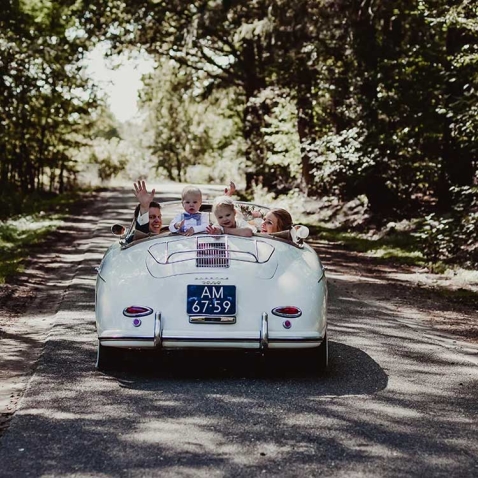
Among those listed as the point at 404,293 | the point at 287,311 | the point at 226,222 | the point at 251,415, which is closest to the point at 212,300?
the point at 287,311

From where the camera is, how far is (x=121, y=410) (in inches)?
225

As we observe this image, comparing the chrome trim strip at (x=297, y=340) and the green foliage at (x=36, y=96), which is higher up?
the green foliage at (x=36, y=96)

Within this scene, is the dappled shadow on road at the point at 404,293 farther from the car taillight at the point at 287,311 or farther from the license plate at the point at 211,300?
the license plate at the point at 211,300

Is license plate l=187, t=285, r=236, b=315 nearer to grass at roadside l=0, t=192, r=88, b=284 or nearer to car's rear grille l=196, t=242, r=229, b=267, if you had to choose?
car's rear grille l=196, t=242, r=229, b=267

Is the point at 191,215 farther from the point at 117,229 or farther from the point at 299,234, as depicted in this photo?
the point at 299,234

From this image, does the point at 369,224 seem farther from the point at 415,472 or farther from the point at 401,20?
the point at 415,472

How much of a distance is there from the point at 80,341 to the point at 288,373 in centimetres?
240

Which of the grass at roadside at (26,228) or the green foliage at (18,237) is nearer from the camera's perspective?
the green foliage at (18,237)

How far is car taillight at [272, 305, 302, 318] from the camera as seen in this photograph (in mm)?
6582

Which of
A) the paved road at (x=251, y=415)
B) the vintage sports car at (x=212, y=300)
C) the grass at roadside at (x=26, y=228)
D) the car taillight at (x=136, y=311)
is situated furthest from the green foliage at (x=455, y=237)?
Result: the car taillight at (x=136, y=311)

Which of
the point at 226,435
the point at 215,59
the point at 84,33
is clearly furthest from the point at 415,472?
the point at 215,59

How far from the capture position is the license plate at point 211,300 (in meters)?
6.52

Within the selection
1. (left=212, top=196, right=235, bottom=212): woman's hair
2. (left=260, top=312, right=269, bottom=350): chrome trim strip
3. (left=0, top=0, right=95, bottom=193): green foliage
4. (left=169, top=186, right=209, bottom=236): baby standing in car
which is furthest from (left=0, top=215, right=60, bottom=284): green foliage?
(left=260, top=312, right=269, bottom=350): chrome trim strip

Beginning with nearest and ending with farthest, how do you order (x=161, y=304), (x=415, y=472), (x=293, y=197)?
(x=415, y=472) < (x=161, y=304) < (x=293, y=197)
